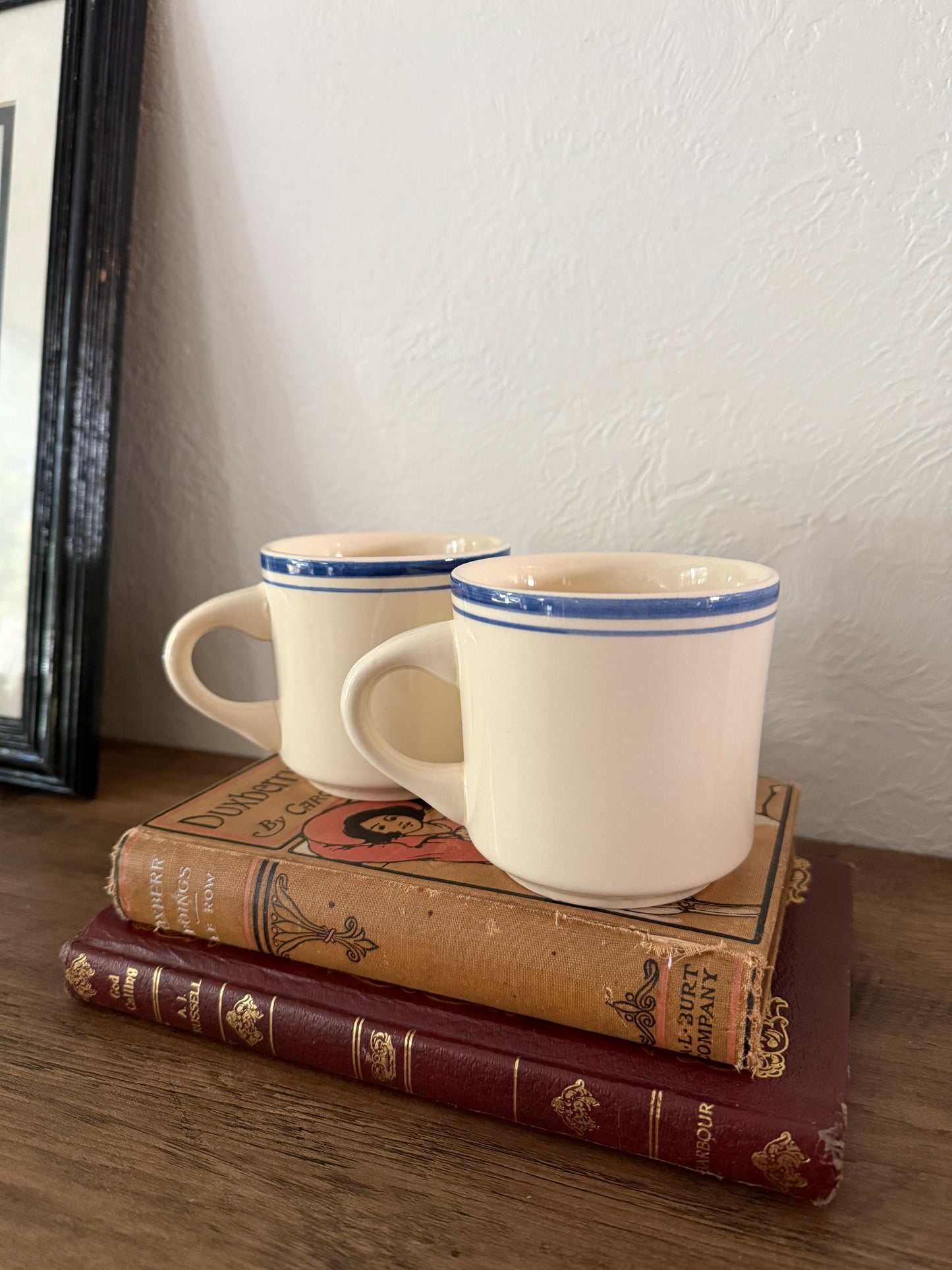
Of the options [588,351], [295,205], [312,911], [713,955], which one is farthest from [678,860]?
[295,205]

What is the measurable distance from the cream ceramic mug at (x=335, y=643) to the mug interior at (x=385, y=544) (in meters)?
0.01

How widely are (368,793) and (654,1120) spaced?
22 centimetres

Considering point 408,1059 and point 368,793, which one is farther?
point 368,793

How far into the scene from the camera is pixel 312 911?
39 cm

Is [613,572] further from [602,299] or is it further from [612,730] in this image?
[602,299]

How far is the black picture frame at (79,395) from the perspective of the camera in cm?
62

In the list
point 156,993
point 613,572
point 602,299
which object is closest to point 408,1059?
point 156,993

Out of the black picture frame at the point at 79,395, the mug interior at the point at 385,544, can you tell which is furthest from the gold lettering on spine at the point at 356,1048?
the black picture frame at the point at 79,395

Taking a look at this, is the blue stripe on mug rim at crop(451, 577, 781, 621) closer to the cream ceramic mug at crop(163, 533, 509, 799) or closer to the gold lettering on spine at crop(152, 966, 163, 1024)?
the cream ceramic mug at crop(163, 533, 509, 799)

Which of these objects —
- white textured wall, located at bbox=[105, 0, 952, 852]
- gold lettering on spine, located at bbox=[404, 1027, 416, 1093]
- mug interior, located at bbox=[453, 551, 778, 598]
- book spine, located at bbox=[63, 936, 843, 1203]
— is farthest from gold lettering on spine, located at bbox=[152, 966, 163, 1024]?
white textured wall, located at bbox=[105, 0, 952, 852]

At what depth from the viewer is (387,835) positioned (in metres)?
0.44

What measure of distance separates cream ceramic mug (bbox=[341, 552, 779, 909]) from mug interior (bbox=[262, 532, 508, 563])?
0.15 m

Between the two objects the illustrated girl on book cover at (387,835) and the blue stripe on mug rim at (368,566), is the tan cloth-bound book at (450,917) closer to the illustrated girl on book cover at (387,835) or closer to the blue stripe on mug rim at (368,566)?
the illustrated girl on book cover at (387,835)

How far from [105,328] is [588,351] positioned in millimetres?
342
